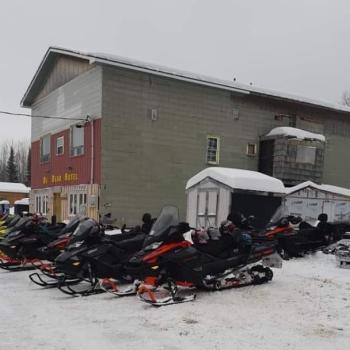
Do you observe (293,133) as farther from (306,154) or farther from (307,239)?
(307,239)

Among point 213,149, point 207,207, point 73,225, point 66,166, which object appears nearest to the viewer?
point 73,225

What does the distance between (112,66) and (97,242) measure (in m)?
10.2

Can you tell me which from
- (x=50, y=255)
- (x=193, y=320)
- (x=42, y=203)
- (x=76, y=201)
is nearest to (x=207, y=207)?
(x=50, y=255)

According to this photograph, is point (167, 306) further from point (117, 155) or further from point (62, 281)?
point (117, 155)

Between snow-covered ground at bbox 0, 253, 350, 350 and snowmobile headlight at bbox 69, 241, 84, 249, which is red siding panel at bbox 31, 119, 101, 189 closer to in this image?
snowmobile headlight at bbox 69, 241, 84, 249

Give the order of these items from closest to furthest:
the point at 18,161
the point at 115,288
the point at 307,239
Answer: the point at 115,288 < the point at 307,239 < the point at 18,161

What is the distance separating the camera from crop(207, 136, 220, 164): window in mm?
18062

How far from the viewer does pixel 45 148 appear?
2108 cm

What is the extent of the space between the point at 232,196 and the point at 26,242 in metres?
5.38

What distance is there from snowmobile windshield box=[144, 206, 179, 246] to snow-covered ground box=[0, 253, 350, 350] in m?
0.86

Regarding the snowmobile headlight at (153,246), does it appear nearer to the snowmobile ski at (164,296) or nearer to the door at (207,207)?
the snowmobile ski at (164,296)

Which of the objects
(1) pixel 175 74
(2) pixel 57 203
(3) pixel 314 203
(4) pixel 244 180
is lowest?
(2) pixel 57 203

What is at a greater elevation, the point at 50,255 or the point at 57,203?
the point at 50,255

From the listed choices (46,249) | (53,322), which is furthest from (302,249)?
(53,322)
